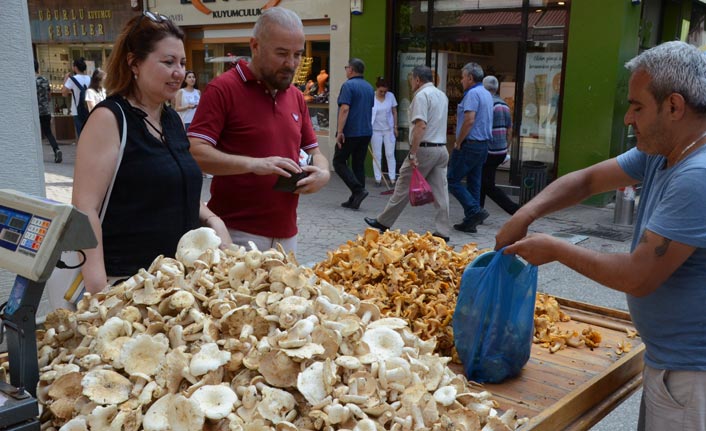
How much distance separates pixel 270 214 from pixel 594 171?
1.50m

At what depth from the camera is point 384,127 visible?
1083cm

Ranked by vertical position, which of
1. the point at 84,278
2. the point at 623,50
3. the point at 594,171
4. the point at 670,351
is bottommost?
the point at 670,351

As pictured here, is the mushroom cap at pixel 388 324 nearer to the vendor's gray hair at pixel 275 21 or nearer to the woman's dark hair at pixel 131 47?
the woman's dark hair at pixel 131 47

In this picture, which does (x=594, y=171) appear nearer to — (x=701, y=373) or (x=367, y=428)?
(x=701, y=373)

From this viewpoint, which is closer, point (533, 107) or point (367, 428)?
point (367, 428)

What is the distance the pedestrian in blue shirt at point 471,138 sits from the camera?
25.3 ft

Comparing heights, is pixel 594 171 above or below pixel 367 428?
above

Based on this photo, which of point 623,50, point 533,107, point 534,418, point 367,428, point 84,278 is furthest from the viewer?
point 533,107

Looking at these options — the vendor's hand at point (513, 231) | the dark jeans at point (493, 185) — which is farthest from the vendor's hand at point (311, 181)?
the dark jeans at point (493, 185)

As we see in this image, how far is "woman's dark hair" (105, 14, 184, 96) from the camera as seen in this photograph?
2.33 m

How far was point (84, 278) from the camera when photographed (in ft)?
7.02

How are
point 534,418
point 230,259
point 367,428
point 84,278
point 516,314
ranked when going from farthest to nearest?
point 516,314
point 84,278
point 230,259
point 534,418
point 367,428

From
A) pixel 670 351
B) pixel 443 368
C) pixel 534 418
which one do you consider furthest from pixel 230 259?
pixel 670 351

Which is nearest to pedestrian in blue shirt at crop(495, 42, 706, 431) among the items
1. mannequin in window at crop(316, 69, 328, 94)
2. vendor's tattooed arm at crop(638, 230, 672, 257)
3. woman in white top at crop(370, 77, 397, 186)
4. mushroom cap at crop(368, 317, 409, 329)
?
vendor's tattooed arm at crop(638, 230, 672, 257)
